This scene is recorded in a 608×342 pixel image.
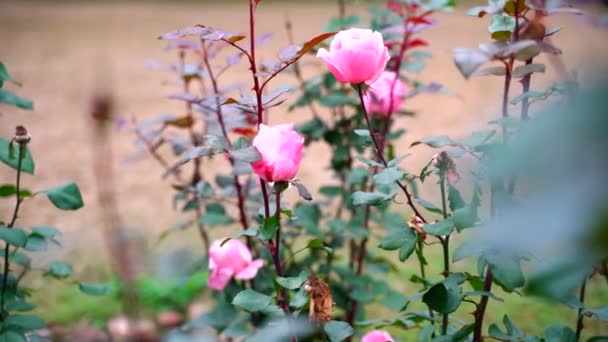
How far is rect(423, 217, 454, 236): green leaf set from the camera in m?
0.71

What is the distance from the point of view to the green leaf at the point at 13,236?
2.73 ft

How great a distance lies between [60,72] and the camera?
13.8ft

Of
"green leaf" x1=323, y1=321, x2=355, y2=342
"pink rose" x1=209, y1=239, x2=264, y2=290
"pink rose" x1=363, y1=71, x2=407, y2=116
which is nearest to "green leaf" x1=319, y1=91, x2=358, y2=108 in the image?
"pink rose" x1=363, y1=71, x2=407, y2=116

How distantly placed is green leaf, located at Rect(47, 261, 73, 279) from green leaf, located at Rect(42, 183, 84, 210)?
0.17m

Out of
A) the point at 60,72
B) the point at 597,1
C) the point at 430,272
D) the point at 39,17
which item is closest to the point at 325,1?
the point at 39,17

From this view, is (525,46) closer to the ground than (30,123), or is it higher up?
higher up

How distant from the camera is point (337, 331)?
72 cm

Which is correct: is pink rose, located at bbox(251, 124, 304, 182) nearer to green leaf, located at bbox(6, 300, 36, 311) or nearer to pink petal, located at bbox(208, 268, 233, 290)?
pink petal, located at bbox(208, 268, 233, 290)

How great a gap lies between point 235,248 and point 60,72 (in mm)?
3613

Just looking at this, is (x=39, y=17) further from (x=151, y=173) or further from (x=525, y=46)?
(x=525, y=46)

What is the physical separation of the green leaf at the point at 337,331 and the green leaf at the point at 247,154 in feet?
0.68

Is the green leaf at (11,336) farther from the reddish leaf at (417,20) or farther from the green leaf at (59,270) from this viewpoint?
the reddish leaf at (417,20)

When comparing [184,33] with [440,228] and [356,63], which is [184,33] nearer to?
[356,63]

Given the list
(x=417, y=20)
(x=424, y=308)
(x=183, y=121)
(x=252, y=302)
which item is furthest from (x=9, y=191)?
(x=424, y=308)
